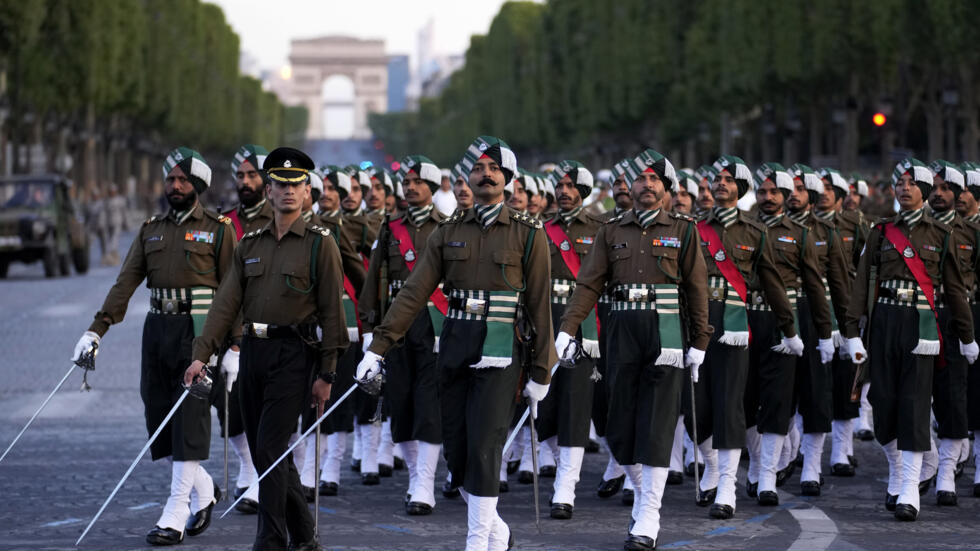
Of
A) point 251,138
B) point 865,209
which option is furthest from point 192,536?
point 251,138

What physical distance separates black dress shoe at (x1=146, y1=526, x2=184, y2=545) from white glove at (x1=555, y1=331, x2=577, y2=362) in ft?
7.06

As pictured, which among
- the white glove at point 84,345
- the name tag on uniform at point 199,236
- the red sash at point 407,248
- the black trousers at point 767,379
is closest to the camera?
the white glove at point 84,345

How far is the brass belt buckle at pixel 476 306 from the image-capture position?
848 centimetres

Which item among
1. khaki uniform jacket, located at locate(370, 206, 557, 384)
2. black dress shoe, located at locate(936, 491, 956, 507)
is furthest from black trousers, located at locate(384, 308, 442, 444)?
black dress shoe, located at locate(936, 491, 956, 507)

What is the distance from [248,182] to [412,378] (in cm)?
164

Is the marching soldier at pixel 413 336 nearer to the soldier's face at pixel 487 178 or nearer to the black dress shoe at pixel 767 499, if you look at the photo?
the black dress shoe at pixel 767 499

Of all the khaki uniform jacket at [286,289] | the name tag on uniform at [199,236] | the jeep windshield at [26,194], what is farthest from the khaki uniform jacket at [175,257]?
the jeep windshield at [26,194]

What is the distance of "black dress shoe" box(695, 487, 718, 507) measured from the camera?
1079 cm

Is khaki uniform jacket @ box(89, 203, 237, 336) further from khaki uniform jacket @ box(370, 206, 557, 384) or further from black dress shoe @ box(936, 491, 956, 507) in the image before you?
black dress shoe @ box(936, 491, 956, 507)

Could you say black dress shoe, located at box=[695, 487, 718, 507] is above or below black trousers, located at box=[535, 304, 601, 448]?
below

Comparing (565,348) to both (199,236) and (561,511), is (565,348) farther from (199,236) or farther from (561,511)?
(199,236)

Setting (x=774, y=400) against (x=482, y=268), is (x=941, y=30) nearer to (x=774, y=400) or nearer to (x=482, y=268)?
(x=774, y=400)

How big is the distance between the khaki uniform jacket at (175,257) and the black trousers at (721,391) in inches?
114

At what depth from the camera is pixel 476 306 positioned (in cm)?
848
